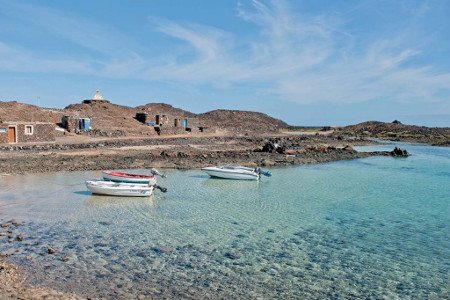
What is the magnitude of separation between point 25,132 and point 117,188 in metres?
25.0

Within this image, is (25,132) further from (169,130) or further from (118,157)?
(169,130)

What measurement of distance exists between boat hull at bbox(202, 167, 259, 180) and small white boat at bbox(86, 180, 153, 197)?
777 cm

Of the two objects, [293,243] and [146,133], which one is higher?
[146,133]

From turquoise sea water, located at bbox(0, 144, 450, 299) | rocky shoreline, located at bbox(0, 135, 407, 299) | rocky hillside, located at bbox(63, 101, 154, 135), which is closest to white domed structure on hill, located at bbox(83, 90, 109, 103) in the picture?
rocky hillside, located at bbox(63, 101, 154, 135)

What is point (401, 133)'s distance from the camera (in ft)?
323

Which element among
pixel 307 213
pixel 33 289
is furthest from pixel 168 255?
pixel 307 213

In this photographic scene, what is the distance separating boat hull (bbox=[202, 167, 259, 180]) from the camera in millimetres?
27219

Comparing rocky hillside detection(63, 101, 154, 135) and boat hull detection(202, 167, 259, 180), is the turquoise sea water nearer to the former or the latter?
boat hull detection(202, 167, 259, 180)

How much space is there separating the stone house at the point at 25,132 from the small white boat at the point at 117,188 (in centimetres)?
2247

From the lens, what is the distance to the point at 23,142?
40.2 meters

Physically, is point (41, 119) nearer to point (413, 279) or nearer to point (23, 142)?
point (23, 142)

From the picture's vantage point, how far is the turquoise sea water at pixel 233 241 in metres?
9.95

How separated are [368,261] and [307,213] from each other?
6.13m

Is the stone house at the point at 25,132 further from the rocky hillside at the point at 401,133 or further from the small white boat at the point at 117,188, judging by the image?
the rocky hillside at the point at 401,133
